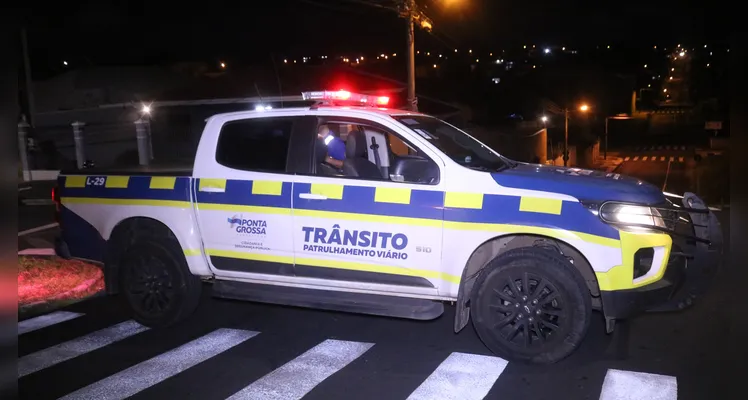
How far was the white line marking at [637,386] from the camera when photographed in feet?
14.6

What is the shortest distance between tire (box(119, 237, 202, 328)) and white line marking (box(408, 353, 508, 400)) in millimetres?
2566

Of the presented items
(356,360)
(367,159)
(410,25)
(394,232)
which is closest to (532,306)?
(394,232)

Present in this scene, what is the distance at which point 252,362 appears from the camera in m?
5.40

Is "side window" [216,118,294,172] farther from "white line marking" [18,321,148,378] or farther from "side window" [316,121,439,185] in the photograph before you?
"white line marking" [18,321,148,378]

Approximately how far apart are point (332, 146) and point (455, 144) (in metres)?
1.10

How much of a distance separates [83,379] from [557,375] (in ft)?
11.9

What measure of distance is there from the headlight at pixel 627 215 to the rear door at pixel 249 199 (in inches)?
100

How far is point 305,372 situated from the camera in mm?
5129

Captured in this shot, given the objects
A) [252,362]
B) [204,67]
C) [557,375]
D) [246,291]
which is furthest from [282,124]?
[204,67]

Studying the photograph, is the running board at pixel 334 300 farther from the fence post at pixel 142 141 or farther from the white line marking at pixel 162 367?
the fence post at pixel 142 141

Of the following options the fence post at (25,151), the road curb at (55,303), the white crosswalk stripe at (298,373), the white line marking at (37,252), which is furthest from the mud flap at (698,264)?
the fence post at (25,151)

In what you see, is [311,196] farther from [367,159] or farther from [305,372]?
[305,372]

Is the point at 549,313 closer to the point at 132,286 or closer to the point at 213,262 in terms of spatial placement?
the point at 213,262

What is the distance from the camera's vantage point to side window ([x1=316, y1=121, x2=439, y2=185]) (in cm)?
527
